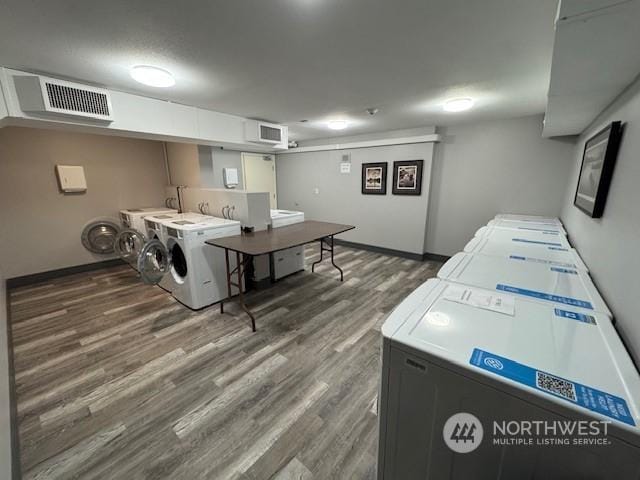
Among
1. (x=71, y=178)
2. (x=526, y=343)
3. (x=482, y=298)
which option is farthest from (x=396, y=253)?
(x=71, y=178)

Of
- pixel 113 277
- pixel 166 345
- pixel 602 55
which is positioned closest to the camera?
pixel 602 55

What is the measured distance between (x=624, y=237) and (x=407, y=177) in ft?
11.7

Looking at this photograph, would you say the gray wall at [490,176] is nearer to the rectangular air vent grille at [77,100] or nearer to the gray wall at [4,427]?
the rectangular air vent grille at [77,100]

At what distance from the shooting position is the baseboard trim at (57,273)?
11.7 ft

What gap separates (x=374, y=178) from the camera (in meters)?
4.96

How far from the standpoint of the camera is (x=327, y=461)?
1398mm

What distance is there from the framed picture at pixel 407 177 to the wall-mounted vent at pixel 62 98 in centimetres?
409

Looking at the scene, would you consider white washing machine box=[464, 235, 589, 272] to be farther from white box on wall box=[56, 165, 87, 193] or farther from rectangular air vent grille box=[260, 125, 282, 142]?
white box on wall box=[56, 165, 87, 193]

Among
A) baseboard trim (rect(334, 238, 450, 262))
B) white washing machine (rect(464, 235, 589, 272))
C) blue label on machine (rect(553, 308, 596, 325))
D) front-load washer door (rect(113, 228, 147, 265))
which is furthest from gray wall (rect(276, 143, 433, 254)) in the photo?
blue label on machine (rect(553, 308, 596, 325))

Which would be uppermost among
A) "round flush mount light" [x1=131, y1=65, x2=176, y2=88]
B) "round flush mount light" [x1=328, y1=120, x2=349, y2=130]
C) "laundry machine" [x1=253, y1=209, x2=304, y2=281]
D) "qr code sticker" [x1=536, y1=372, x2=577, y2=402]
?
"round flush mount light" [x1=328, y1=120, x2=349, y2=130]

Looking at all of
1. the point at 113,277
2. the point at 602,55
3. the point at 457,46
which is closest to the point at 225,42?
the point at 457,46

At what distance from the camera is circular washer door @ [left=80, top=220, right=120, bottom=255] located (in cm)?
407

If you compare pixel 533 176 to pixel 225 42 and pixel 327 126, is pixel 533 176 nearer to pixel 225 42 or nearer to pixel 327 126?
pixel 327 126

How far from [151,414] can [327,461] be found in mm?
1192
